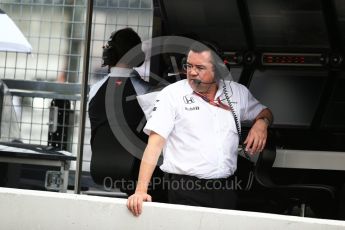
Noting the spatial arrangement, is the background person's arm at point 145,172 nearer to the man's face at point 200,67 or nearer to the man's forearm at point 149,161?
the man's forearm at point 149,161

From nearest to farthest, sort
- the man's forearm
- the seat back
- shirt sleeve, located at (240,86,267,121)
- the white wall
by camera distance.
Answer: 1. the white wall
2. the man's forearm
3. shirt sleeve, located at (240,86,267,121)
4. the seat back

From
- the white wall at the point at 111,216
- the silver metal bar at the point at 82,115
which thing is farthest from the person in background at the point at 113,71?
the white wall at the point at 111,216

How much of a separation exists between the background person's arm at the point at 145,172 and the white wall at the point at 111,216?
0.11ft

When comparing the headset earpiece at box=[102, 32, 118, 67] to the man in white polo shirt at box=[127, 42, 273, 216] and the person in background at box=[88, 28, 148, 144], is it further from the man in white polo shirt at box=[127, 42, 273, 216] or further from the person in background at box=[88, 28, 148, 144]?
the man in white polo shirt at box=[127, 42, 273, 216]

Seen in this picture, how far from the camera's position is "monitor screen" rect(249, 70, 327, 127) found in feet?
19.1

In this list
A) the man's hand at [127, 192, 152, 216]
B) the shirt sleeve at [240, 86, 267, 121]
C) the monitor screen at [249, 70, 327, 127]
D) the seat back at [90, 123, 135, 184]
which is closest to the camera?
the man's hand at [127, 192, 152, 216]

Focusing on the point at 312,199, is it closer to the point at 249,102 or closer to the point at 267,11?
the point at 249,102

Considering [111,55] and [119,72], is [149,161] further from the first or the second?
[111,55]

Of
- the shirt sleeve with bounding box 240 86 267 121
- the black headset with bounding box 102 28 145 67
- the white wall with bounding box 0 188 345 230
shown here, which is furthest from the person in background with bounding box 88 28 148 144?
the white wall with bounding box 0 188 345 230

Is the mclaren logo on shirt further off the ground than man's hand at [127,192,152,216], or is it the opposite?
the mclaren logo on shirt

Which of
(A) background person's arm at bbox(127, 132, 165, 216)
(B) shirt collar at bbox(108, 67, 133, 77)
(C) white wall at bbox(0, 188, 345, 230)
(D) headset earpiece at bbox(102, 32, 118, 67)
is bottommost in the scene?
(C) white wall at bbox(0, 188, 345, 230)

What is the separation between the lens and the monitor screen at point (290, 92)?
583 cm

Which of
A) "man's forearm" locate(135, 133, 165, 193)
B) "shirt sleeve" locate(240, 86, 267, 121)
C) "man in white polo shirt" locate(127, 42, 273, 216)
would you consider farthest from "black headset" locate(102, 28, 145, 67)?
"man's forearm" locate(135, 133, 165, 193)

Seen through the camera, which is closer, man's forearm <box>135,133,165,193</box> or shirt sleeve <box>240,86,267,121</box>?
man's forearm <box>135,133,165,193</box>
